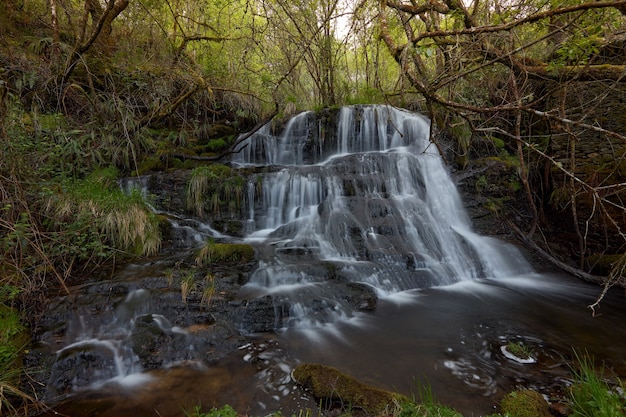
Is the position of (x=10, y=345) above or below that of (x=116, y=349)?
above

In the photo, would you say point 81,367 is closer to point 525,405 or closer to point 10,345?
point 10,345

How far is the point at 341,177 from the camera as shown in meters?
7.39

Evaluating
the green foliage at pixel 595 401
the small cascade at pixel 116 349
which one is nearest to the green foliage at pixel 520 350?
the green foliage at pixel 595 401

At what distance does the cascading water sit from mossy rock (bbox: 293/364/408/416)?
129 cm

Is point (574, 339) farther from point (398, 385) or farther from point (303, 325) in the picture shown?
point (303, 325)

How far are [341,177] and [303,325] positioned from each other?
423cm

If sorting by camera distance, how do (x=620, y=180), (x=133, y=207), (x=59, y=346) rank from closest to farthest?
(x=59, y=346)
(x=133, y=207)
(x=620, y=180)

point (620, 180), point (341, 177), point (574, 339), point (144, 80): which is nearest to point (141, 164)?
point (144, 80)

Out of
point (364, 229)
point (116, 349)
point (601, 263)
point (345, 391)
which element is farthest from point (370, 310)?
point (601, 263)

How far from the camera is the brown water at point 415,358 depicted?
2.60 metres

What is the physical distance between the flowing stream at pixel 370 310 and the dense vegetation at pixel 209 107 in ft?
2.62

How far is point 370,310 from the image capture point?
14.2 ft

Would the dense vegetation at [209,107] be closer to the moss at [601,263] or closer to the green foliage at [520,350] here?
the moss at [601,263]

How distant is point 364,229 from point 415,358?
3.18 m
